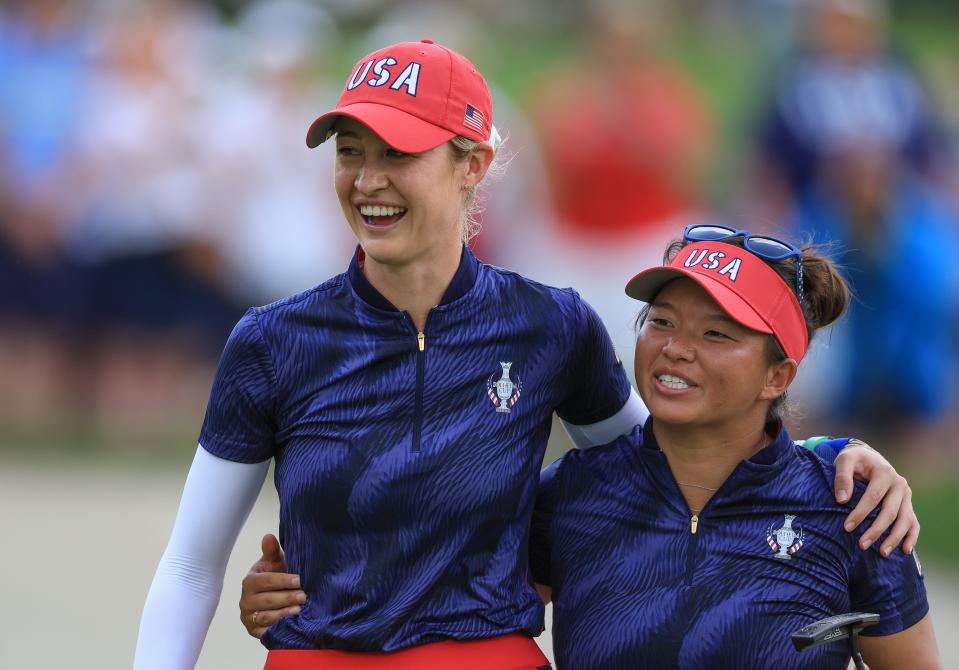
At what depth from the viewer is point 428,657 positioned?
2.72m

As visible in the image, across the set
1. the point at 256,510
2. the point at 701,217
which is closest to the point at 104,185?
the point at 256,510

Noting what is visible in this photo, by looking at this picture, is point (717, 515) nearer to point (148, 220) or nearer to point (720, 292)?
point (720, 292)

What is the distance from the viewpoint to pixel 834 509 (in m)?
2.93

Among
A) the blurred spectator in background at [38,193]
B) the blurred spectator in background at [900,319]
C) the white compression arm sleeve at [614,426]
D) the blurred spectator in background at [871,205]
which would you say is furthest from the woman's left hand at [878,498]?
the blurred spectator in background at [38,193]

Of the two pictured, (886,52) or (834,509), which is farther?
(886,52)

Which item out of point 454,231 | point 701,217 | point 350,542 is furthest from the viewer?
point 701,217

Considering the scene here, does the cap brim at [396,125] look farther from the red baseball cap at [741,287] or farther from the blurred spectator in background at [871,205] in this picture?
the blurred spectator in background at [871,205]

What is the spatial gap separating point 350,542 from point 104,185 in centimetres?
775

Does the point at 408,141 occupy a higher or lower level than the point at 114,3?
lower

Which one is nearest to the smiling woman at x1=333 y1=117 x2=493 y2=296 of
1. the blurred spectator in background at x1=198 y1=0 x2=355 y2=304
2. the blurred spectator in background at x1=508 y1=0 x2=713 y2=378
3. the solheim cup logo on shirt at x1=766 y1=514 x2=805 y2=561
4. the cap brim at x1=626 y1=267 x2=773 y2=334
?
the cap brim at x1=626 y1=267 x2=773 y2=334

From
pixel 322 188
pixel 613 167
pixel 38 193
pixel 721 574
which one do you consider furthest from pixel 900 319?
pixel 721 574

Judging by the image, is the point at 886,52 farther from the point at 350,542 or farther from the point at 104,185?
the point at 350,542

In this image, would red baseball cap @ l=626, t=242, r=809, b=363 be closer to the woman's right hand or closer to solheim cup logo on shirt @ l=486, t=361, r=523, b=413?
solheim cup logo on shirt @ l=486, t=361, r=523, b=413

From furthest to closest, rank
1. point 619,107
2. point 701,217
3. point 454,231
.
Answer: point 701,217
point 619,107
point 454,231
